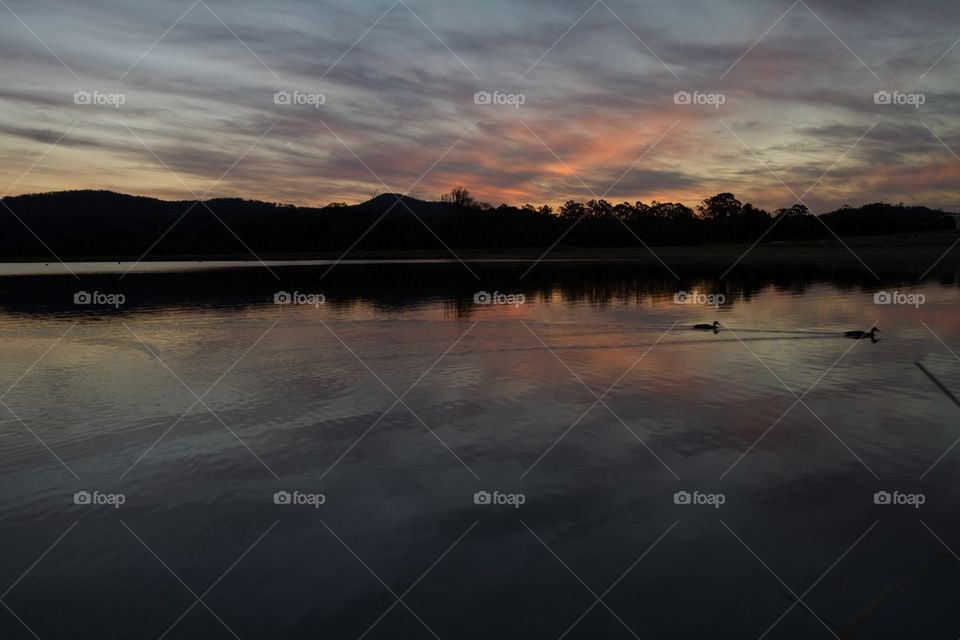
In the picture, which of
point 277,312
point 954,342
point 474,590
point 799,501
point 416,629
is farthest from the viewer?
point 277,312

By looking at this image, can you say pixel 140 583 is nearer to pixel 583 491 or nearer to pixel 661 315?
pixel 583 491

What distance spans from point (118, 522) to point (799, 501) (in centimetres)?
971

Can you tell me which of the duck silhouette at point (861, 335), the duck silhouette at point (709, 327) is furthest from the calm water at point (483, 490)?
the duck silhouette at point (709, 327)

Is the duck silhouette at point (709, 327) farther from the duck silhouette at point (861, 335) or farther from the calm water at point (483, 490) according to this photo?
the duck silhouette at point (861, 335)

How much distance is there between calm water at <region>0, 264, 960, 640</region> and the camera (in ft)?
23.4

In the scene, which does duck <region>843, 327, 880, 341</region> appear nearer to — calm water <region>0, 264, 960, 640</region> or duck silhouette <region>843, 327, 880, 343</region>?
duck silhouette <region>843, 327, 880, 343</region>

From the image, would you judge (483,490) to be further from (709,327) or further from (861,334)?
(861,334)

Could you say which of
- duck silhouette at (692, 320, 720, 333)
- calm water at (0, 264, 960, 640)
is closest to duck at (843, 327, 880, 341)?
calm water at (0, 264, 960, 640)

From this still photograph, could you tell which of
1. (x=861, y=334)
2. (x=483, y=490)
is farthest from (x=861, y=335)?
(x=483, y=490)

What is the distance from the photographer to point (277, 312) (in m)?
36.6

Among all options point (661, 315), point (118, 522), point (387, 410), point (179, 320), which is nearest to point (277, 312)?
point (179, 320)

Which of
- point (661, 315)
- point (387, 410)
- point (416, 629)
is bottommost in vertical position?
point (416, 629)

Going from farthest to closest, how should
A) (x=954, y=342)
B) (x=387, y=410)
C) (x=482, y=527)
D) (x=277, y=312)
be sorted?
(x=277, y=312) → (x=954, y=342) → (x=387, y=410) → (x=482, y=527)

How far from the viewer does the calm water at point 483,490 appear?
281 inches
